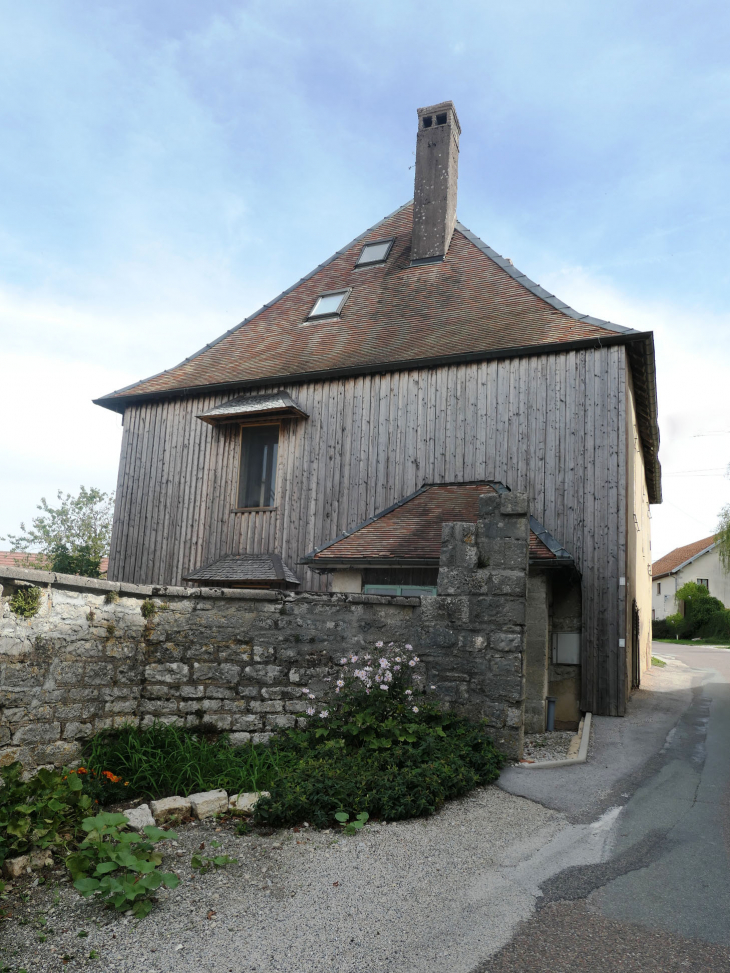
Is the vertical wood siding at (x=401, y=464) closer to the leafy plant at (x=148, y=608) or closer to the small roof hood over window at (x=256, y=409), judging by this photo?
the small roof hood over window at (x=256, y=409)

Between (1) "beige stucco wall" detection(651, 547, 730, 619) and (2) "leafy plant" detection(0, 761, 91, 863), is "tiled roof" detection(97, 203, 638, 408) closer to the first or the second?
(2) "leafy plant" detection(0, 761, 91, 863)

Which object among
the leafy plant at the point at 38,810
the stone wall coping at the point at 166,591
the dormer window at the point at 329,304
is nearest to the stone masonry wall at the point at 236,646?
the stone wall coping at the point at 166,591

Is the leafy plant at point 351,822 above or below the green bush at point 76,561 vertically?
below

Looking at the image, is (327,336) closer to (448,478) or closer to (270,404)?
(270,404)

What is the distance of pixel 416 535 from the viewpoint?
9773 millimetres

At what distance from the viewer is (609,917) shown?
12.2 ft

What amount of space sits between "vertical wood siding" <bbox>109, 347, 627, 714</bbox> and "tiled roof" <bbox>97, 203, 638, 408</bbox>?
0.39m

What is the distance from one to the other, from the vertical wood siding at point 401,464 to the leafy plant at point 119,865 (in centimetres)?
760

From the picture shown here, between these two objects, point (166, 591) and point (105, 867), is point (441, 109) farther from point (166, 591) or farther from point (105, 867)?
point (105, 867)

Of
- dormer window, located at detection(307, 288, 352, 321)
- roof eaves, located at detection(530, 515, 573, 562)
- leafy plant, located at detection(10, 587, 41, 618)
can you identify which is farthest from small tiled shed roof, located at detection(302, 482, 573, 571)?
dormer window, located at detection(307, 288, 352, 321)

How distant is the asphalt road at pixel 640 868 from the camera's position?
3.37m

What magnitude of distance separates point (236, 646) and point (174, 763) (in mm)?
1149

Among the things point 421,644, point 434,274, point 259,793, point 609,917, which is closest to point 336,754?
point 259,793

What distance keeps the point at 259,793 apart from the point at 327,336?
1032 centimetres
